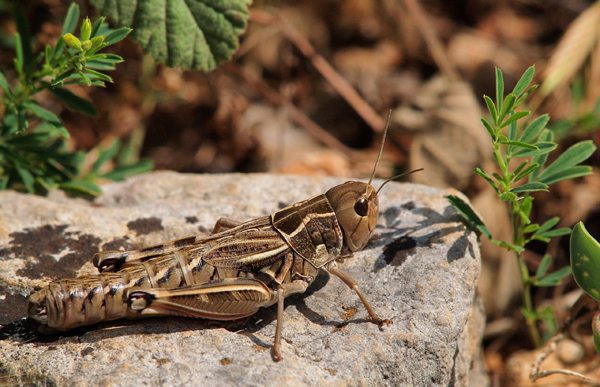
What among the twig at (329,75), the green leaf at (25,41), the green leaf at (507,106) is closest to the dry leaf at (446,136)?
the twig at (329,75)

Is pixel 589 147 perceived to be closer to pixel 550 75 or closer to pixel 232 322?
pixel 550 75

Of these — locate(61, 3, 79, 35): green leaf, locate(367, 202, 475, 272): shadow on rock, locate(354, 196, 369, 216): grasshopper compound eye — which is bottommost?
locate(367, 202, 475, 272): shadow on rock

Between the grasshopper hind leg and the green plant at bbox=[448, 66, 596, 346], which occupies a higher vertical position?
the green plant at bbox=[448, 66, 596, 346]

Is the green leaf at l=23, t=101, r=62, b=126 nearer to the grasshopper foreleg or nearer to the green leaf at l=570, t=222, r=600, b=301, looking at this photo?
the grasshopper foreleg

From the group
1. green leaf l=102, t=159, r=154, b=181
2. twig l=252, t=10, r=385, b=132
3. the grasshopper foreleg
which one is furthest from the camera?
twig l=252, t=10, r=385, b=132

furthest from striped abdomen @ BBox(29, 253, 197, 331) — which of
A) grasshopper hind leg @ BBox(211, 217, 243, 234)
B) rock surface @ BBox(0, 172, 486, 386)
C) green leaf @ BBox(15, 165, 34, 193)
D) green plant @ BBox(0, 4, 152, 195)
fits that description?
green leaf @ BBox(15, 165, 34, 193)

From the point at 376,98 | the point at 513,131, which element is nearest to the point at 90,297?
the point at 513,131

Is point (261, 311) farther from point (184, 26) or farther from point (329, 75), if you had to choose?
point (329, 75)

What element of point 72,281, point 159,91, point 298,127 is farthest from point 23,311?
point 298,127
